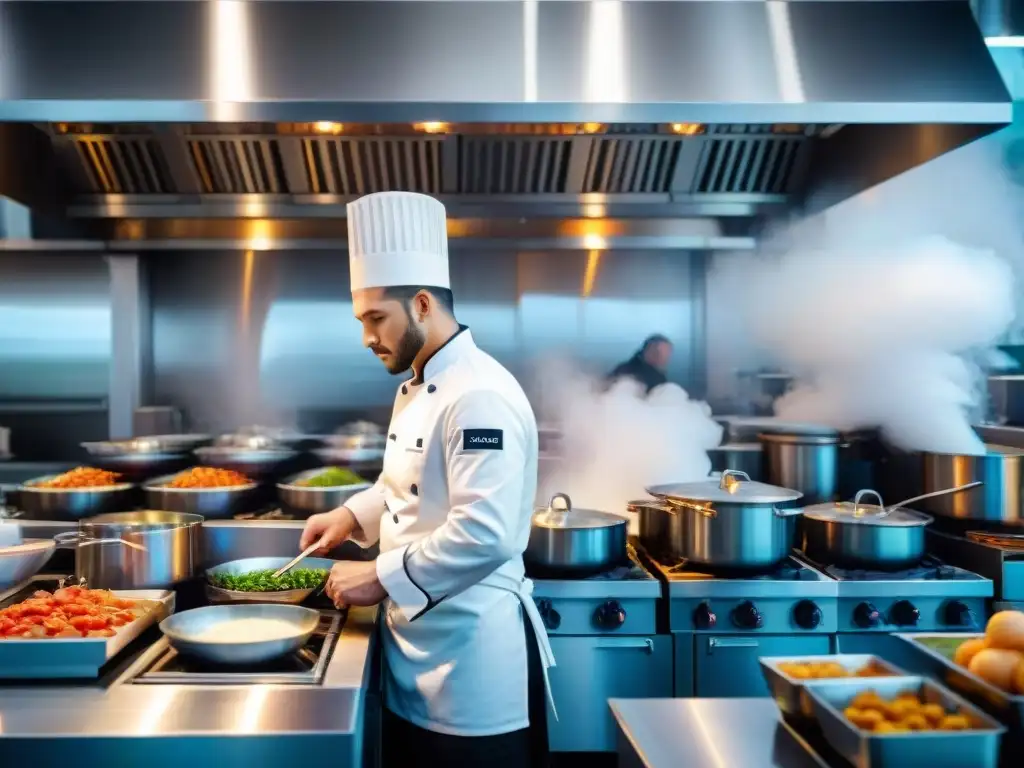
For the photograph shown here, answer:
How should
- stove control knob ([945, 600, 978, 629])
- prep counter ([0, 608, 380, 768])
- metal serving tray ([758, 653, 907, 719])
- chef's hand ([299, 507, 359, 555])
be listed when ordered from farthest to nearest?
stove control knob ([945, 600, 978, 629])
chef's hand ([299, 507, 359, 555])
prep counter ([0, 608, 380, 768])
metal serving tray ([758, 653, 907, 719])

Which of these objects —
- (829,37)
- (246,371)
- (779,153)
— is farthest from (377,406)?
(829,37)

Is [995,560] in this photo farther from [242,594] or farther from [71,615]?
[71,615]

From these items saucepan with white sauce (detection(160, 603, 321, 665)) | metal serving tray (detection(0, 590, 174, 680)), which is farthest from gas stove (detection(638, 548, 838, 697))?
metal serving tray (detection(0, 590, 174, 680))

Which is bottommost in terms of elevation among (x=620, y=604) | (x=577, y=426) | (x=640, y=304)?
(x=620, y=604)

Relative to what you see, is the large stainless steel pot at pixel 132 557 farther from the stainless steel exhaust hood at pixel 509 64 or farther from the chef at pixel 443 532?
the stainless steel exhaust hood at pixel 509 64

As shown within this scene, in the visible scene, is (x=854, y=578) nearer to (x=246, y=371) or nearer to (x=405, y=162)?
(x=405, y=162)

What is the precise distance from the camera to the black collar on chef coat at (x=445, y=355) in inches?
85.0

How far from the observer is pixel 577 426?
12.4ft

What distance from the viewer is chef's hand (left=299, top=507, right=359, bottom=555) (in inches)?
92.0

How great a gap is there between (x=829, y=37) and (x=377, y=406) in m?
2.33

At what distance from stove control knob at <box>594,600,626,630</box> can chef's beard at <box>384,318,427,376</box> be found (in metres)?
1.02

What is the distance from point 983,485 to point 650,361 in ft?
4.78

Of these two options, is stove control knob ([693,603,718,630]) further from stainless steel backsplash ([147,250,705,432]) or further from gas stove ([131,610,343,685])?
stainless steel backsplash ([147,250,705,432])

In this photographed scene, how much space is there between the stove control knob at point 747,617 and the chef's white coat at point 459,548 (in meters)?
0.79
